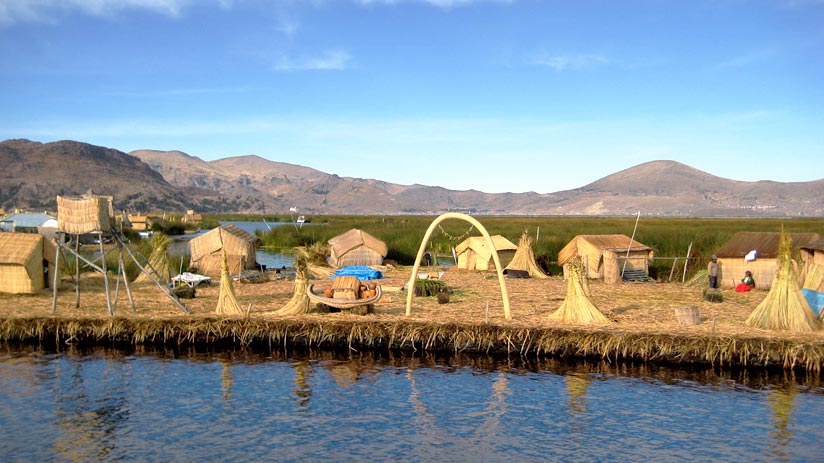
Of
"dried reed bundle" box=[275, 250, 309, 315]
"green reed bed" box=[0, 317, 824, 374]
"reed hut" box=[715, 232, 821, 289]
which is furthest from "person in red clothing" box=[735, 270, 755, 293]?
"dried reed bundle" box=[275, 250, 309, 315]

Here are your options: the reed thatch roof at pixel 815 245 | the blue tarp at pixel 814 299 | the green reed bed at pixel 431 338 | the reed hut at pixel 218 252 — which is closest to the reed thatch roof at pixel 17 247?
the green reed bed at pixel 431 338

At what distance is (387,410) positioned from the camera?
10.7 meters

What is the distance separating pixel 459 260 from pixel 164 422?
19150 millimetres

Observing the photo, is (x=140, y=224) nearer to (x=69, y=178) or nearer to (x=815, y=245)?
(x=815, y=245)

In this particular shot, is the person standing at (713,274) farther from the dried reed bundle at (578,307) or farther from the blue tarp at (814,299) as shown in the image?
the dried reed bundle at (578,307)

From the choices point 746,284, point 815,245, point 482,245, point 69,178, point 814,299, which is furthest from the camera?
point 69,178

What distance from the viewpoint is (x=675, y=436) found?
9.61m

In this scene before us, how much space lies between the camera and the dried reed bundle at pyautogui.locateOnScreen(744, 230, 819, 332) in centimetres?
1345

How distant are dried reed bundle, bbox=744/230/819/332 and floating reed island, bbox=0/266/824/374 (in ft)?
0.81

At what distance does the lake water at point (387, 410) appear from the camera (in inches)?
359

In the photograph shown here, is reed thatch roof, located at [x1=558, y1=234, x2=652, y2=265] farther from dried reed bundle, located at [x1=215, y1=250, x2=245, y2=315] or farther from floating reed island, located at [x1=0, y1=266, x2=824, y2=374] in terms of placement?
dried reed bundle, located at [x1=215, y1=250, x2=245, y2=315]

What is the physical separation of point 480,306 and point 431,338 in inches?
134

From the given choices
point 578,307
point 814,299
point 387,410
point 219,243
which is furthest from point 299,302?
point 219,243

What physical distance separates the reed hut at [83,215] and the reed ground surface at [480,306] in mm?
1841
